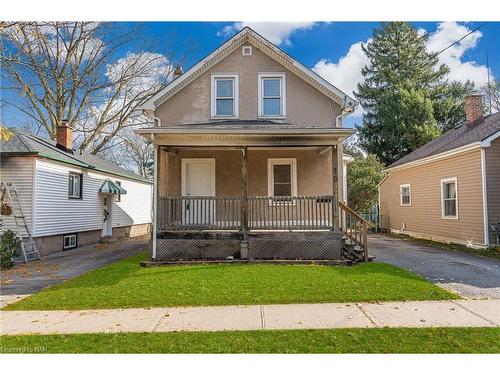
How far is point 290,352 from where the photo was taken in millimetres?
3854

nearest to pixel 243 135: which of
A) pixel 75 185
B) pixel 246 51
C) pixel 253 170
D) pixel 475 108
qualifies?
pixel 253 170

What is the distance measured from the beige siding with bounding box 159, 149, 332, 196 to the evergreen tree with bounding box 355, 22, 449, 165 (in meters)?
18.2

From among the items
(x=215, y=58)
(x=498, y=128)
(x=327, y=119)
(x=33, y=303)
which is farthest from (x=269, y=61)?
(x=33, y=303)

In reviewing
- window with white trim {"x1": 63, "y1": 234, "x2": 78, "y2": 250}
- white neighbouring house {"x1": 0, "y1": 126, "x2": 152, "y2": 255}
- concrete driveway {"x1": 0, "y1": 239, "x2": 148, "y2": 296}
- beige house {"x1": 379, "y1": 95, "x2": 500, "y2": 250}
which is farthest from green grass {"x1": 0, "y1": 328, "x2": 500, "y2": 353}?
window with white trim {"x1": 63, "y1": 234, "x2": 78, "y2": 250}

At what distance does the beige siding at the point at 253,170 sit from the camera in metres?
11.3

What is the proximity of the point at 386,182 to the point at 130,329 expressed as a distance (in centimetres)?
1739

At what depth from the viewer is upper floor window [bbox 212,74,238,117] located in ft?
37.7

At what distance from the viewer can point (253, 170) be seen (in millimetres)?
11383

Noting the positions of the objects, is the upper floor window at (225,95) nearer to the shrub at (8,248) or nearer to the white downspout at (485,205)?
the shrub at (8,248)

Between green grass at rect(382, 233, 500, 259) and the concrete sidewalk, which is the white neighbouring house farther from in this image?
green grass at rect(382, 233, 500, 259)

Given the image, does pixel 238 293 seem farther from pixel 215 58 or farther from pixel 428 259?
pixel 215 58

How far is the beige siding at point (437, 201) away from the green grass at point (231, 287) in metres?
5.32

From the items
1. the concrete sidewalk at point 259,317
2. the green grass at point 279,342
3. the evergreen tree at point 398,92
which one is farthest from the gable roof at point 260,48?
the evergreen tree at point 398,92

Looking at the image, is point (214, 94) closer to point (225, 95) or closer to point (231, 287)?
point (225, 95)
